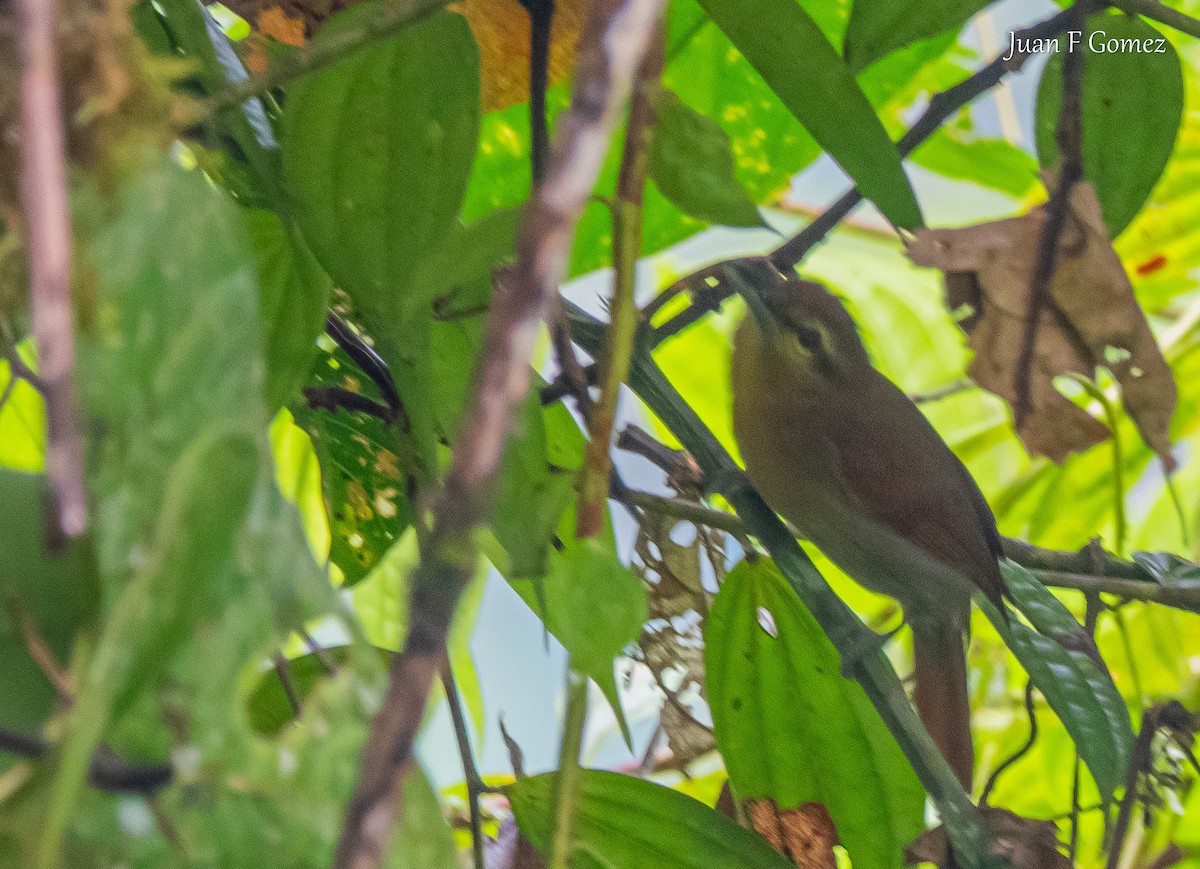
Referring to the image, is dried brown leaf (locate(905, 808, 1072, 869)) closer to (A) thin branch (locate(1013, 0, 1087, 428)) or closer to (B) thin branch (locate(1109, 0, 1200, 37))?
(A) thin branch (locate(1013, 0, 1087, 428))

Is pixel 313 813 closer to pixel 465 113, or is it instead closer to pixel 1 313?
pixel 1 313

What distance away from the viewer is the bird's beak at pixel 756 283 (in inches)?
37.4

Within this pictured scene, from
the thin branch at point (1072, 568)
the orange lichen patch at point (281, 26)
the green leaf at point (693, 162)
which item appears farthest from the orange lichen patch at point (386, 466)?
the green leaf at point (693, 162)

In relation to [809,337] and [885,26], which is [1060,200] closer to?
[885,26]

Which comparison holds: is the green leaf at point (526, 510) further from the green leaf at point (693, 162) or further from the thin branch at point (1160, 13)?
the thin branch at point (1160, 13)

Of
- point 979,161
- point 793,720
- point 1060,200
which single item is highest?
point 979,161

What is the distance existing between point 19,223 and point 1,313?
38mm

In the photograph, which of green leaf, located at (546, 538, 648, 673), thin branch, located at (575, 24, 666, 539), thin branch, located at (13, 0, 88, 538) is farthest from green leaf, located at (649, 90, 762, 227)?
thin branch, located at (13, 0, 88, 538)

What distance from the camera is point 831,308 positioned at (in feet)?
4.36

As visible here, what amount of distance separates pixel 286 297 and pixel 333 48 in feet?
0.45

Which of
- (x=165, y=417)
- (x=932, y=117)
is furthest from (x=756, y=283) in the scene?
(x=165, y=417)

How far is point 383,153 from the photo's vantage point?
495mm

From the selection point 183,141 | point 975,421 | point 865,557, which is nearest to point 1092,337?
point 865,557

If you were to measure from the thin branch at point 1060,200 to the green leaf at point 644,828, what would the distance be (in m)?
0.44
